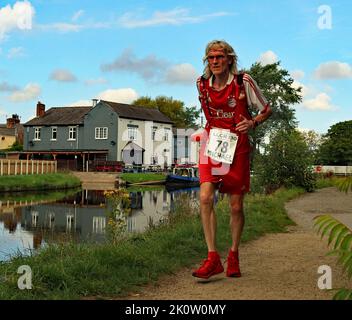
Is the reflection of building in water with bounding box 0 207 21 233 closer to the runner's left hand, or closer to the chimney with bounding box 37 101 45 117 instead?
the runner's left hand

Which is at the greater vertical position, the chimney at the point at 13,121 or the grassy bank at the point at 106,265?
the chimney at the point at 13,121

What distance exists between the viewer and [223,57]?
550cm

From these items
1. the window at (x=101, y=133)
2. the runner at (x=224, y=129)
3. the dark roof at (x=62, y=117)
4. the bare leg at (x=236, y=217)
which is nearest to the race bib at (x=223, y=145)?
the runner at (x=224, y=129)

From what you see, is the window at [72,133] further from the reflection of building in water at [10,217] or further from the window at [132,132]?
the reflection of building in water at [10,217]

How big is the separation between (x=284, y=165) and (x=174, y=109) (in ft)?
239

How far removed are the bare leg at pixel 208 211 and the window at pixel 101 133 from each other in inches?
2319

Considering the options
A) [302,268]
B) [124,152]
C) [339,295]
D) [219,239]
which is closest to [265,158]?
[219,239]

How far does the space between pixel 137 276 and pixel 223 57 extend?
2.59 meters

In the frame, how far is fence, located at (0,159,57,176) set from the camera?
43.5 m

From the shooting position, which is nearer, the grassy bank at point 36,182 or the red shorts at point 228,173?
the red shorts at point 228,173

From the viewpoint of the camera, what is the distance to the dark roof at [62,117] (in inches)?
2628

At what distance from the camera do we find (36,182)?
1494 inches

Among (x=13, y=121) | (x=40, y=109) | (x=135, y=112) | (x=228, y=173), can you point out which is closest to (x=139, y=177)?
(x=135, y=112)
